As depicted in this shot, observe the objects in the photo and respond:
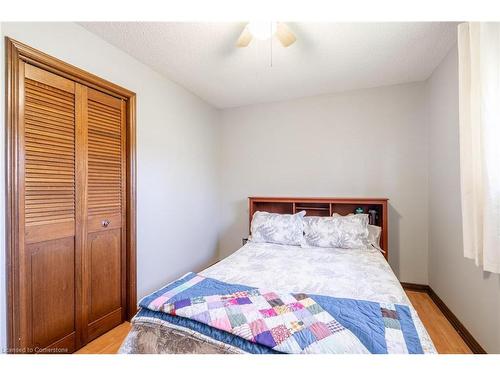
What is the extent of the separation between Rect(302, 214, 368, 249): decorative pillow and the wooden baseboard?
86 cm

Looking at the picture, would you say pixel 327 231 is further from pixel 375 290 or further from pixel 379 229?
pixel 375 290

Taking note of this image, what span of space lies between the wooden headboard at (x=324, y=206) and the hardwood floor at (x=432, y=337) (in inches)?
25.2

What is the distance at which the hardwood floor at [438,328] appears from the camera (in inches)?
66.6

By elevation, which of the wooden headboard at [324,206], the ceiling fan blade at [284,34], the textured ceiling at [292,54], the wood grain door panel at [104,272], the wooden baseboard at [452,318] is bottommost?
the wooden baseboard at [452,318]

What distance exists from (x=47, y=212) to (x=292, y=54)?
2237 millimetres

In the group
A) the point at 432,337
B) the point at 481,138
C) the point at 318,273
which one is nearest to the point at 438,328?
the point at 432,337

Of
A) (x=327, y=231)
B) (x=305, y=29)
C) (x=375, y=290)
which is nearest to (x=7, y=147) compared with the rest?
(x=305, y=29)

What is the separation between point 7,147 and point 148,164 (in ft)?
3.41

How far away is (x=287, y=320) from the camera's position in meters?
1.04

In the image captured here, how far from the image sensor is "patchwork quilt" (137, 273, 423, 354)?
2.97 feet

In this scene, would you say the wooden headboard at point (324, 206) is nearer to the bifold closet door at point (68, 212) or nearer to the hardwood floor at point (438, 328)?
the hardwood floor at point (438, 328)

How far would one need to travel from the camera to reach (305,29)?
1713 mm

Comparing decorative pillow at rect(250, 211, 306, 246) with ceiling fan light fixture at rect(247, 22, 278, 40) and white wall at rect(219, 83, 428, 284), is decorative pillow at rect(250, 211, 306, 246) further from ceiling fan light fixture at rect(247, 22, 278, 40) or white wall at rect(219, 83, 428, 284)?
ceiling fan light fixture at rect(247, 22, 278, 40)

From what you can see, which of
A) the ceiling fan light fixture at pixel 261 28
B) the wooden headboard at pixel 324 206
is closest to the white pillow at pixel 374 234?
the wooden headboard at pixel 324 206
